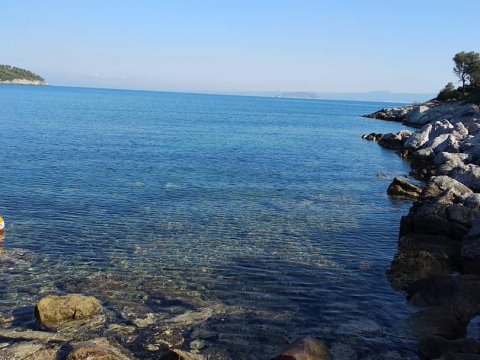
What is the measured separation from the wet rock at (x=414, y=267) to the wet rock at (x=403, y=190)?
47.7 feet

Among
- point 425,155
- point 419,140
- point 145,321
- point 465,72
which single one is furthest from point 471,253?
point 465,72

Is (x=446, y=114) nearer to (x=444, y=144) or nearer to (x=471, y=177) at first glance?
(x=444, y=144)

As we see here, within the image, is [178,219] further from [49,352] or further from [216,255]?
[49,352]

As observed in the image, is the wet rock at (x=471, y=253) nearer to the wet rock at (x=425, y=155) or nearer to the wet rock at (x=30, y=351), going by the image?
the wet rock at (x=30, y=351)

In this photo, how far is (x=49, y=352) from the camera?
37.6 feet

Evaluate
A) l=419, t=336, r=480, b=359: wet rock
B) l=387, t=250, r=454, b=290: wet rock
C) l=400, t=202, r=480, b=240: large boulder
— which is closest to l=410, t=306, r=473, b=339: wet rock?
l=419, t=336, r=480, b=359: wet rock

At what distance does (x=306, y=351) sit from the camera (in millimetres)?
10758

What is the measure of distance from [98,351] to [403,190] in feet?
87.0

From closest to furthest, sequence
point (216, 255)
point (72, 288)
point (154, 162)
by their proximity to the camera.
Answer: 1. point (72, 288)
2. point (216, 255)
3. point (154, 162)

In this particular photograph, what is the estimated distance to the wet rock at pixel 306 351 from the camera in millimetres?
10562

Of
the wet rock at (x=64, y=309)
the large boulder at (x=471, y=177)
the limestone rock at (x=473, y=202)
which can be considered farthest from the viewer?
the large boulder at (x=471, y=177)

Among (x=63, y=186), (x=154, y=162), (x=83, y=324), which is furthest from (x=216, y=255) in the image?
(x=154, y=162)

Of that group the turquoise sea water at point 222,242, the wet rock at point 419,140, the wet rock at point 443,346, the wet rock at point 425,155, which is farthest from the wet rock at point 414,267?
the wet rock at point 419,140

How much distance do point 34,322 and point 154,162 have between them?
104 feet
